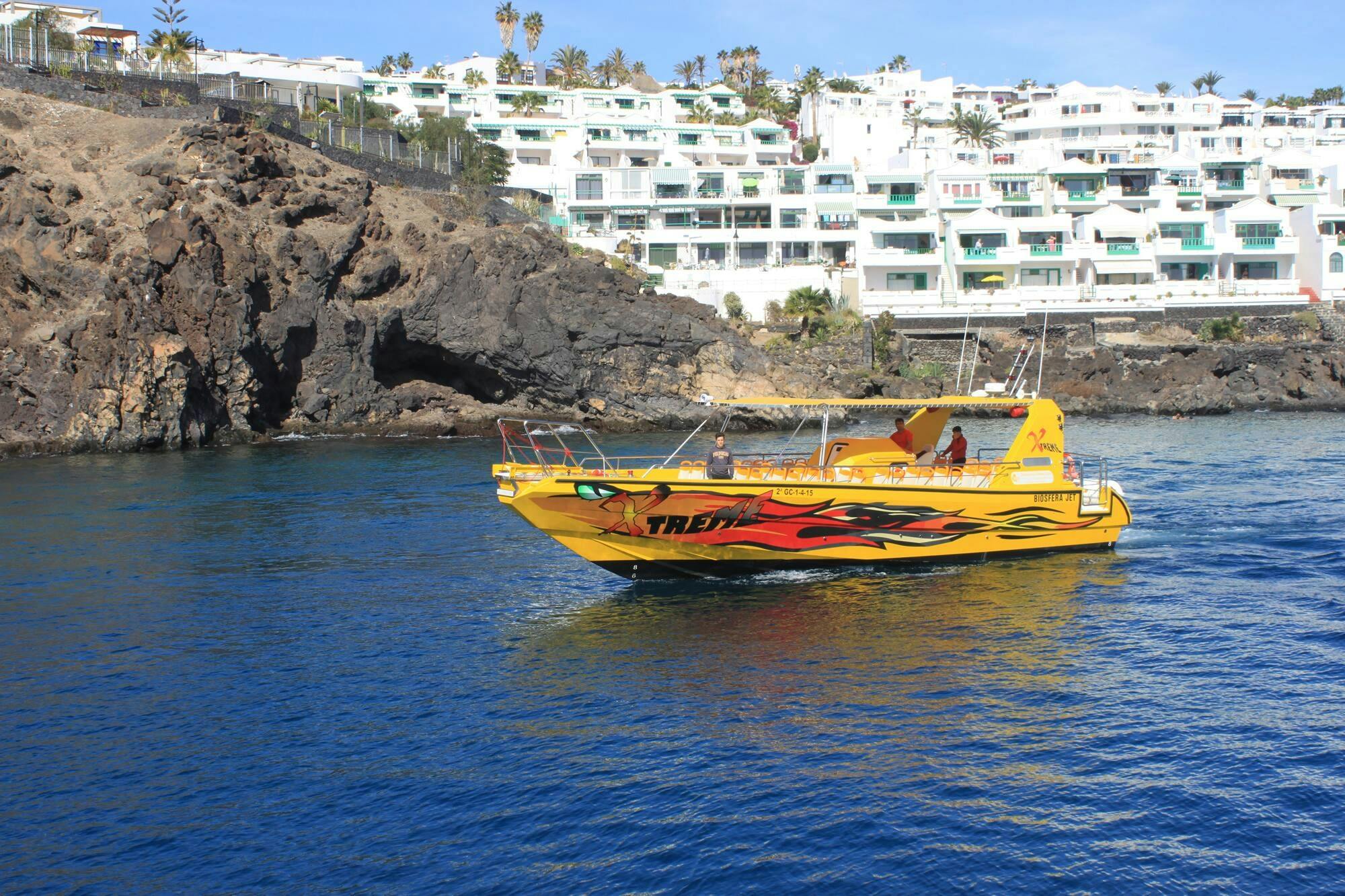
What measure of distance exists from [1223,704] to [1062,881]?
18.7 ft

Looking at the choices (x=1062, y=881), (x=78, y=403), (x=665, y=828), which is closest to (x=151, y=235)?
(x=78, y=403)

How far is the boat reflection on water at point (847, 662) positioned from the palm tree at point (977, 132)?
245 ft

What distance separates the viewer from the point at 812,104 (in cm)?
10481

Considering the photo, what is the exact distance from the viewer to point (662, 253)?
7019 cm

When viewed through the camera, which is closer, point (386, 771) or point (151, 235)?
point (386, 771)

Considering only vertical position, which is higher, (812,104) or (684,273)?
(812,104)

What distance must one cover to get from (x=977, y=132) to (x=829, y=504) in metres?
76.6

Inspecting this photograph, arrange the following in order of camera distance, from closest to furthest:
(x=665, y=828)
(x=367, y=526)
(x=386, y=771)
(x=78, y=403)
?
(x=665, y=828) → (x=386, y=771) → (x=367, y=526) → (x=78, y=403)

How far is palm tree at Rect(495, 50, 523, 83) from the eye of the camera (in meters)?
104

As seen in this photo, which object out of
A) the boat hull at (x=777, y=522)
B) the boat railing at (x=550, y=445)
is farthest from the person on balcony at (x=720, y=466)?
the boat railing at (x=550, y=445)

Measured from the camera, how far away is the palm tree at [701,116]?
98.1 metres

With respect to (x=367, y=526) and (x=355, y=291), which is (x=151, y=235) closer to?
(x=355, y=291)

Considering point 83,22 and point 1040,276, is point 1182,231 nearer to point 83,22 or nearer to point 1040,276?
point 1040,276

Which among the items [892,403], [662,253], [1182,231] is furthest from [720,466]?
[1182,231]
